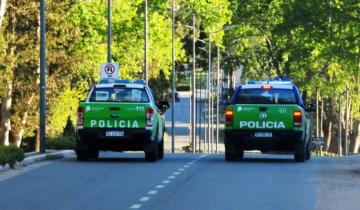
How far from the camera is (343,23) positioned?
39969 mm

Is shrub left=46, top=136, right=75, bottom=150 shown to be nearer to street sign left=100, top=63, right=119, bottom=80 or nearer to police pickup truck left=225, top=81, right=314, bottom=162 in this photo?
street sign left=100, top=63, right=119, bottom=80

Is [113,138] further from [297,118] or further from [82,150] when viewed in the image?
[297,118]

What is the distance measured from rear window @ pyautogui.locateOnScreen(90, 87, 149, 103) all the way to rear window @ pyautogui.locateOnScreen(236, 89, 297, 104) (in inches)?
102

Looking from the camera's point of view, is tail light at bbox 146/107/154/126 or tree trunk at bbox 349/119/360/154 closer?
tail light at bbox 146/107/154/126

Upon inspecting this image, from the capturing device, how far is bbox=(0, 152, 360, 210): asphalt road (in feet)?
57.0

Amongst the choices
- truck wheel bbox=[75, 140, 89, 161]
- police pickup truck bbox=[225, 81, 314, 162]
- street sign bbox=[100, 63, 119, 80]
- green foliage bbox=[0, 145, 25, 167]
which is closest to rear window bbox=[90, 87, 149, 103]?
truck wheel bbox=[75, 140, 89, 161]

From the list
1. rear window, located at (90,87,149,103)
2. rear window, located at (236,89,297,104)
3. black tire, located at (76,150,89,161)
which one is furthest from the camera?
rear window, located at (236,89,297,104)

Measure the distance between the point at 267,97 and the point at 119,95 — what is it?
12.6 feet

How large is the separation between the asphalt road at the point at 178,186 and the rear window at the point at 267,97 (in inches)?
82.7

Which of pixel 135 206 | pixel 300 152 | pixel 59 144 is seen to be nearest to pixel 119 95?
pixel 300 152

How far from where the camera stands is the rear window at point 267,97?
29781mm

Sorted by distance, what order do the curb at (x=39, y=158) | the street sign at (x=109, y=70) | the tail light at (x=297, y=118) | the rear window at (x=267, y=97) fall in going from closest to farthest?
the curb at (x=39, y=158)
the tail light at (x=297, y=118)
the rear window at (x=267, y=97)
the street sign at (x=109, y=70)

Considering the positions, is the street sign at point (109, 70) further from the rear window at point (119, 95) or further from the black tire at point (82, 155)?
the black tire at point (82, 155)

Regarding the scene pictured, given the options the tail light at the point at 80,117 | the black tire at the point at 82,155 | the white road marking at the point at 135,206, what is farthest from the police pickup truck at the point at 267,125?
the white road marking at the point at 135,206
